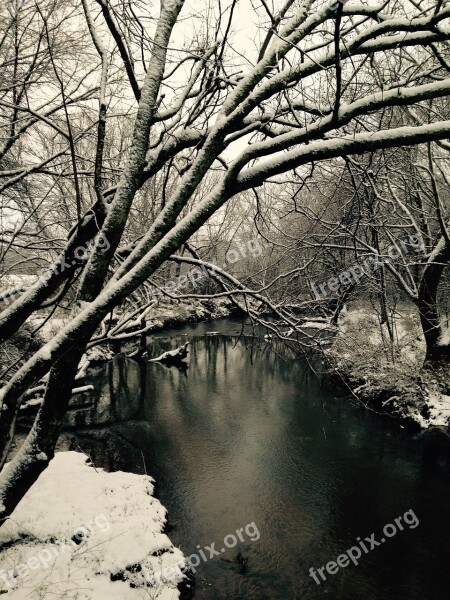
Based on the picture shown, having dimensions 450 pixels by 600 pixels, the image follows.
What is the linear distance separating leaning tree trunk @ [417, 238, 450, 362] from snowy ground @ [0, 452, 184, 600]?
8141 mm

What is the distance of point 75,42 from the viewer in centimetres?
480

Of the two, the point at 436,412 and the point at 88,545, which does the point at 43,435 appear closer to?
the point at 88,545

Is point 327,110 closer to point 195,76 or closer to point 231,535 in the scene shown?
point 195,76

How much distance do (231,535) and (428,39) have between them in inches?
292

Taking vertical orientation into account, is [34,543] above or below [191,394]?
below

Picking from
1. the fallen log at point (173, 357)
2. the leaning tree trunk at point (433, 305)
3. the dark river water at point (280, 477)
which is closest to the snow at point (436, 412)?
the dark river water at point (280, 477)

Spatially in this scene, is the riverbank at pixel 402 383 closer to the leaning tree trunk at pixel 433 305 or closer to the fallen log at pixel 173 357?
the leaning tree trunk at pixel 433 305

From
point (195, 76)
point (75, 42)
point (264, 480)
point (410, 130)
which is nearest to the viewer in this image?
point (410, 130)

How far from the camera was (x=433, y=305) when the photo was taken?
33.0ft

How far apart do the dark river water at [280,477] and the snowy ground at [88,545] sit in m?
0.64

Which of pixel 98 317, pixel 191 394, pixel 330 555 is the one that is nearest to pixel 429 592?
pixel 330 555

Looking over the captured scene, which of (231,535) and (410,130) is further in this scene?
(231,535)

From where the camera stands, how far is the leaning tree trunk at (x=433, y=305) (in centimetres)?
968

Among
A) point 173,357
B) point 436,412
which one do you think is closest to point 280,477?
point 436,412
